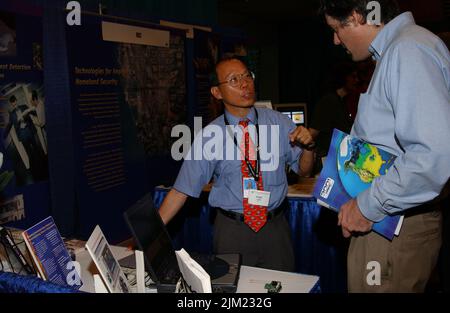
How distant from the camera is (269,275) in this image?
1.76 meters

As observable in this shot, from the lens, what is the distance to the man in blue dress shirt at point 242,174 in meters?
2.38

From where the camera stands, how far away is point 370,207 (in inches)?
54.7

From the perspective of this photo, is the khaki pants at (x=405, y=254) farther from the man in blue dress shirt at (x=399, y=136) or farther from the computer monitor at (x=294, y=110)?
the computer monitor at (x=294, y=110)

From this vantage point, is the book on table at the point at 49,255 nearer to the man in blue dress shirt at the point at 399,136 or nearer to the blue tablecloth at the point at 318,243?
the man in blue dress shirt at the point at 399,136

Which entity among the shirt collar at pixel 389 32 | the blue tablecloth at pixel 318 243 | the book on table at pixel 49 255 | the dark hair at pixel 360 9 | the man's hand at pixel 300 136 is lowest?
the blue tablecloth at pixel 318 243

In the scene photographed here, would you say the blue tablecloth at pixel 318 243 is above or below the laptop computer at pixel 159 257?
below

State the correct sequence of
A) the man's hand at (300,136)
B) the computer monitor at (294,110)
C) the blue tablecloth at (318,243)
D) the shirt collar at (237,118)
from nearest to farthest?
the man's hand at (300,136), the shirt collar at (237,118), the blue tablecloth at (318,243), the computer monitor at (294,110)

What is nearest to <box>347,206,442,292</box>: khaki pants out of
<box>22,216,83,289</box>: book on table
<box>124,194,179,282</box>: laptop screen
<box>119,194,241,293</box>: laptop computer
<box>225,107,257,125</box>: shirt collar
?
<box>119,194,241,293</box>: laptop computer

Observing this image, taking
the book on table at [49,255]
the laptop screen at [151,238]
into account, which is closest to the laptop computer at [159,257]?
the laptop screen at [151,238]

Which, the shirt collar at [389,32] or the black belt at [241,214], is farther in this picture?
the black belt at [241,214]

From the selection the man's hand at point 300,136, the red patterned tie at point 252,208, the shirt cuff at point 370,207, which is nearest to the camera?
the shirt cuff at point 370,207

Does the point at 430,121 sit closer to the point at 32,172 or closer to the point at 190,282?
the point at 190,282

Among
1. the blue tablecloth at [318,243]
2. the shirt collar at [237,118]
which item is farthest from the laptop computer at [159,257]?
the blue tablecloth at [318,243]
